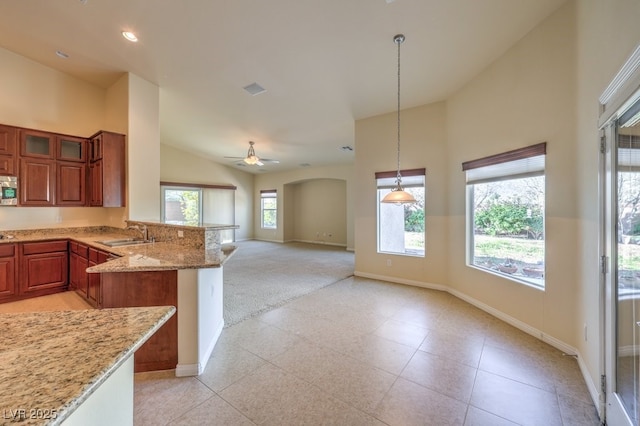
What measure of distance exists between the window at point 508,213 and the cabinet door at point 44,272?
638cm

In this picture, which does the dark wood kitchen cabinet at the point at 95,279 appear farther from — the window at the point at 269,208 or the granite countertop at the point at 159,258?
the window at the point at 269,208

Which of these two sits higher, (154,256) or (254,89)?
(254,89)

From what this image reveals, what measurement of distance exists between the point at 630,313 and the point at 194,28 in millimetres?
4625

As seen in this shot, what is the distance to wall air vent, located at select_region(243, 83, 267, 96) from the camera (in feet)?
14.3

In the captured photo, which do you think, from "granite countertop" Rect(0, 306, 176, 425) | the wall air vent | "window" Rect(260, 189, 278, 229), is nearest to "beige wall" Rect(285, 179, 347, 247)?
"window" Rect(260, 189, 278, 229)

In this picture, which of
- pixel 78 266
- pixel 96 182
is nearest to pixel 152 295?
pixel 78 266

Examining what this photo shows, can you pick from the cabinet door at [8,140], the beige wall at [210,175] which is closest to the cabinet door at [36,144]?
the cabinet door at [8,140]

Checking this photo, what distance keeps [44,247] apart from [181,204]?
18.3 ft

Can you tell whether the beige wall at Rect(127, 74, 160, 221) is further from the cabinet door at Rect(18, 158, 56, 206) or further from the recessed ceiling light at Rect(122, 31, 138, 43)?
the cabinet door at Rect(18, 158, 56, 206)

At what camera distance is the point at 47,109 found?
4352 millimetres

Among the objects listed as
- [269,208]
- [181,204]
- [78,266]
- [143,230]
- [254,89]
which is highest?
[254,89]

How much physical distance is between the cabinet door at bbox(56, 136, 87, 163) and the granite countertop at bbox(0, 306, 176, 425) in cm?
462

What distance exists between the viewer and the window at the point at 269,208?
1133 centimetres

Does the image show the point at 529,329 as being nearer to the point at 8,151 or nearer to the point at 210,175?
the point at 8,151
